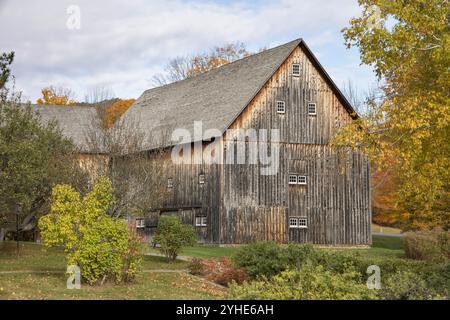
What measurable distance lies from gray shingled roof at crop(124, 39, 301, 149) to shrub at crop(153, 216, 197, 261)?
7763mm

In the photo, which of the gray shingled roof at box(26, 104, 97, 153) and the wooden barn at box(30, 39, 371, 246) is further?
the gray shingled roof at box(26, 104, 97, 153)

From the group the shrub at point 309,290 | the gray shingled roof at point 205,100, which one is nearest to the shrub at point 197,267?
the shrub at point 309,290

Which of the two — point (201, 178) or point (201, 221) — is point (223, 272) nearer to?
point (201, 221)

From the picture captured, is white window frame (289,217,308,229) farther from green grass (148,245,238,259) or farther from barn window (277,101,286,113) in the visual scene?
barn window (277,101,286,113)

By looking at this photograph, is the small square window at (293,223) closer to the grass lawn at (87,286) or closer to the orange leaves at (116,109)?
the grass lawn at (87,286)

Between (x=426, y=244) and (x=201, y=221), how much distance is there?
12.2 m

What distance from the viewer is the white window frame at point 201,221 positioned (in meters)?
38.4

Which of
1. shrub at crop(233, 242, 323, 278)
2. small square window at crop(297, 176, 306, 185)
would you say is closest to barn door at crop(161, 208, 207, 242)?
small square window at crop(297, 176, 306, 185)

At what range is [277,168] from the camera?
38.6m

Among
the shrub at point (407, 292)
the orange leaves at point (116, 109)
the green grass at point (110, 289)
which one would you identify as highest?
the orange leaves at point (116, 109)

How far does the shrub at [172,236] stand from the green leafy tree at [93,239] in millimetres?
5361

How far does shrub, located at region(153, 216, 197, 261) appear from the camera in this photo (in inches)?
1077
